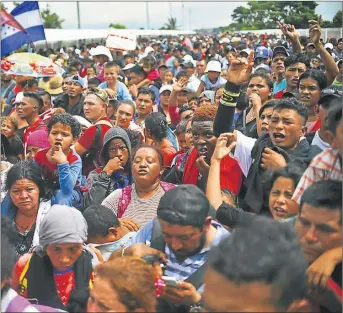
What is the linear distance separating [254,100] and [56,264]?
2.90m

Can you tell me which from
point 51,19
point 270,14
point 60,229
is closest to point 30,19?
point 60,229

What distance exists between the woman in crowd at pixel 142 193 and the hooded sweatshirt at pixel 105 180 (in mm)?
342

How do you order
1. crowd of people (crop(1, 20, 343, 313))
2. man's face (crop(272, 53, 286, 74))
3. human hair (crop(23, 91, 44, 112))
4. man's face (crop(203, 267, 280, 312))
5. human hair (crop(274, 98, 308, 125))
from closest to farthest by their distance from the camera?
man's face (crop(203, 267, 280, 312)), crowd of people (crop(1, 20, 343, 313)), human hair (crop(274, 98, 308, 125)), human hair (crop(23, 91, 44, 112)), man's face (crop(272, 53, 286, 74))

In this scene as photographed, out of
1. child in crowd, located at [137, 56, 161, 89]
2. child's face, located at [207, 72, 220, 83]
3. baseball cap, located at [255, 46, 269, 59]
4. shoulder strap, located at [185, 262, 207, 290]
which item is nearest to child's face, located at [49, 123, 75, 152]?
shoulder strap, located at [185, 262, 207, 290]

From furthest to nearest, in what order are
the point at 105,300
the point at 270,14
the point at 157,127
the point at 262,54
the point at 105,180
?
1. the point at 270,14
2. the point at 262,54
3. the point at 157,127
4. the point at 105,180
5. the point at 105,300

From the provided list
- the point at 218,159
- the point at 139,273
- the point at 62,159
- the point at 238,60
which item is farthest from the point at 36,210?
the point at 139,273

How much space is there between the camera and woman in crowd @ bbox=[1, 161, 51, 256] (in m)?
3.71

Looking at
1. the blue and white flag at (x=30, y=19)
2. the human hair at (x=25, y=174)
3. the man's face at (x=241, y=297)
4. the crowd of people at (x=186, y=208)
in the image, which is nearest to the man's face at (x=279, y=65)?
the crowd of people at (x=186, y=208)

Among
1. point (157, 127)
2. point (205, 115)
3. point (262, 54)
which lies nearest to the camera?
point (205, 115)

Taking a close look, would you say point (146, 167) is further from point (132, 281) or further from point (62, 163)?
point (132, 281)

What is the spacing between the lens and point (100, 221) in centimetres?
350

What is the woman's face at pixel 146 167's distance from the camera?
382cm

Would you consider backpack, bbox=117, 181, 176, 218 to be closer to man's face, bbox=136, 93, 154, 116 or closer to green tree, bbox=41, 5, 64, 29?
man's face, bbox=136, 93, 154, 116

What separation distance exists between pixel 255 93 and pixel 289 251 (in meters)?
4.19
